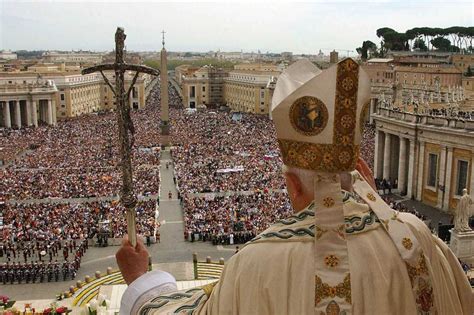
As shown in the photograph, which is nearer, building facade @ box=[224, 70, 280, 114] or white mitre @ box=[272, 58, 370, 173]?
Result: white mitre @ box=[272, 58, 370, 173]

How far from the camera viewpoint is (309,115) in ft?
8.95

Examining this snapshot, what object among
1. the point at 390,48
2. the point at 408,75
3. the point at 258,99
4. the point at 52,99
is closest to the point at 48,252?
the point at 52,99

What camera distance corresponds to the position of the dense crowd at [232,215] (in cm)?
2438

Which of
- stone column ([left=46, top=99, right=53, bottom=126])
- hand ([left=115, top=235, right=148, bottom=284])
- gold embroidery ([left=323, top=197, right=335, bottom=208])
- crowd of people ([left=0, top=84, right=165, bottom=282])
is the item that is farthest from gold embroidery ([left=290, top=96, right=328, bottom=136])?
stone column ([left=46, top=99, right=53, bottom=126])

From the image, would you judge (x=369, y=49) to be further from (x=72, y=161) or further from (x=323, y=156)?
(x=323, y=156)

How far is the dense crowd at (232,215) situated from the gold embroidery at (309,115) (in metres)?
20.9

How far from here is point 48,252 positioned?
73.9ft

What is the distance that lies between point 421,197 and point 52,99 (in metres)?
52.3

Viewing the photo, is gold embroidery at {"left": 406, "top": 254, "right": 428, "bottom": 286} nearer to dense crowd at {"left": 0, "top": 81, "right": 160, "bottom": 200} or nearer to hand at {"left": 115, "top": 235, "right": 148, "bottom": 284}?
hand at {"left": 115, "top": 235, "right": 148, "bottom": 284}

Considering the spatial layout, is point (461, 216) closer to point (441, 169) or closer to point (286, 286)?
point (441, 169)

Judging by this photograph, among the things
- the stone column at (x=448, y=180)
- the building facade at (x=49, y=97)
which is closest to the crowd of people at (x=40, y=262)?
the stone column at (x=448, y=180)

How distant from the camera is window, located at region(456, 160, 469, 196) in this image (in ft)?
91.7

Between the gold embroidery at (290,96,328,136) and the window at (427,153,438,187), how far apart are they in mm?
29206

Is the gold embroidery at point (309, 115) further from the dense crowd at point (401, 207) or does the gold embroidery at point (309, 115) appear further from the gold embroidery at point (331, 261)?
the dense crowd at point (401, 207)
